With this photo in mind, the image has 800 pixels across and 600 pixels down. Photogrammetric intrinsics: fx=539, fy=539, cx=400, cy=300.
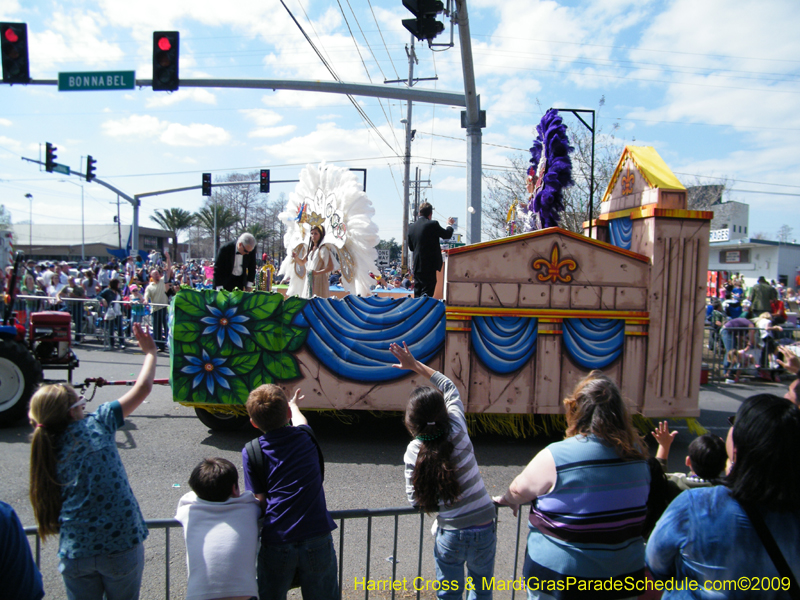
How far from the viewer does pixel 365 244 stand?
6.69 m

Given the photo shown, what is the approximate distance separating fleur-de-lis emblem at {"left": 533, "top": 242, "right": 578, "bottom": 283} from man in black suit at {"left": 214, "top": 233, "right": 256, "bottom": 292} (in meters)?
3.62

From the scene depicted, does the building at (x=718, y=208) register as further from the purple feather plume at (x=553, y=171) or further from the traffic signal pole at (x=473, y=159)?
the traffic signal pole at (x=473, y=159)

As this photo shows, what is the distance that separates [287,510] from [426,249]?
4.78m

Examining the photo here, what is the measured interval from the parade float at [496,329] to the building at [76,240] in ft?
191

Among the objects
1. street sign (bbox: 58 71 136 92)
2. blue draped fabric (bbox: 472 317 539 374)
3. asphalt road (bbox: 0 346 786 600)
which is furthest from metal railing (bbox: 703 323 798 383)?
street sign (bbox: 58 71 136 92)

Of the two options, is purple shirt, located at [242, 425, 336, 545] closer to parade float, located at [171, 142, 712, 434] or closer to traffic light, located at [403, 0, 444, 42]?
parade float, located at [171, 142, 712, 434]

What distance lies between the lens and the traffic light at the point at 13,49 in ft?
27.9

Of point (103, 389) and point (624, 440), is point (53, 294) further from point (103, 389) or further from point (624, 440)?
point (624, 440)

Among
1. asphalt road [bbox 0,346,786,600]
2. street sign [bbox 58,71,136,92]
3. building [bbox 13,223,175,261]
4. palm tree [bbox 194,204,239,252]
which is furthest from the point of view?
building [bbox 13,223,175,261]

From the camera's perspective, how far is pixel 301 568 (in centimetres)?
243

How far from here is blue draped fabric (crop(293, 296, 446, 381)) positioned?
19.3 ft

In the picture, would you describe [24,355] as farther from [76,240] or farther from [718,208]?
[76,240]

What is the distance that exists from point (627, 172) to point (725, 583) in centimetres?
567

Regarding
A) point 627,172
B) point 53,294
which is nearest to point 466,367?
point 627,172
